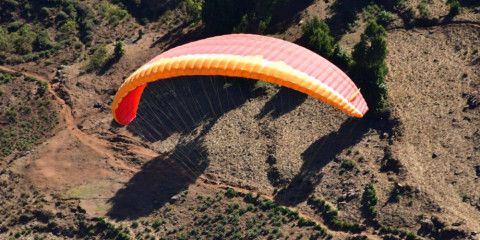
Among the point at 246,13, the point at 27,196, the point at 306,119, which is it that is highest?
the point at 246,13

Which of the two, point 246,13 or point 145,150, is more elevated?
point 246,13

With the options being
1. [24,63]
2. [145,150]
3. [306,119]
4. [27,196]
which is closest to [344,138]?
[306,119]

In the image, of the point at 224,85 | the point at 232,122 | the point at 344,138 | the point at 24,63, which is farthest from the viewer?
the point at 24,63

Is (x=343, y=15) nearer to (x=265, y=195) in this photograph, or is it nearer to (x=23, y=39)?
(x=265, y=195)

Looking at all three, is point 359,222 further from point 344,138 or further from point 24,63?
point 24,63

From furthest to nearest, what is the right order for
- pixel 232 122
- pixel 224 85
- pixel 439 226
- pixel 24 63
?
pixel 24 63 → pixel 224 85 → pixel 232 122 → pixel 439 226
